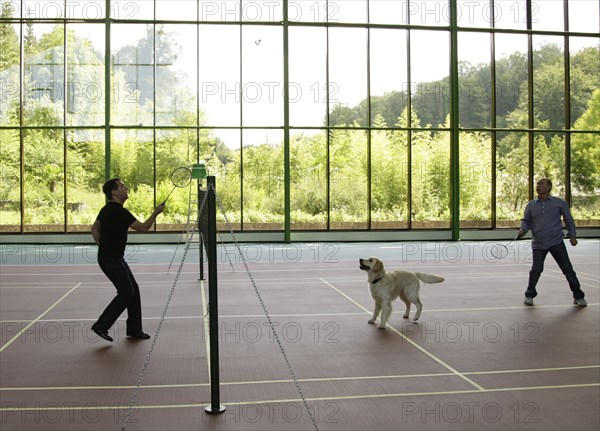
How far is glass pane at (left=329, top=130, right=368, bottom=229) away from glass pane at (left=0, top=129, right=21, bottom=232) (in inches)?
408

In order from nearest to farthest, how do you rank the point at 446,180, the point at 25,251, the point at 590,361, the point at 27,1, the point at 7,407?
the point at 7,407, the point at 590,361, the point at 25,251, the point at 27,1, the point at 446,180

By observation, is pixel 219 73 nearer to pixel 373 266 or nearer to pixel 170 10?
pixel 170 10

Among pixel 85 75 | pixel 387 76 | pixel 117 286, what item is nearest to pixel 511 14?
pixel 387 76

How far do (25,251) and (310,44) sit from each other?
11352 millimetres

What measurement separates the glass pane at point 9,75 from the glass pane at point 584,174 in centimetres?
1955

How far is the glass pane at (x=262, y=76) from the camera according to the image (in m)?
22.9

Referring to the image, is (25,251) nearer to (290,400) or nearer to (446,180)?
(446,180)

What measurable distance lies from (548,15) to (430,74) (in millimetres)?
5017

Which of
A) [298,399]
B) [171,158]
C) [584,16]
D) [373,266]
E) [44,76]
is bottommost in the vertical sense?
[298,399]

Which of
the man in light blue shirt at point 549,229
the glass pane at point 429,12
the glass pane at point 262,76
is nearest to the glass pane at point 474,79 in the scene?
the glass pane at point 429,12

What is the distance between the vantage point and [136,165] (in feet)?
74.2

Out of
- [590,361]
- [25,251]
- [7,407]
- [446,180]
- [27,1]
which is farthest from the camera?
[446,180]

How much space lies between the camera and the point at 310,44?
23234mm

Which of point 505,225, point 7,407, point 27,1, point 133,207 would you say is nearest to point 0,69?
point 27,1
